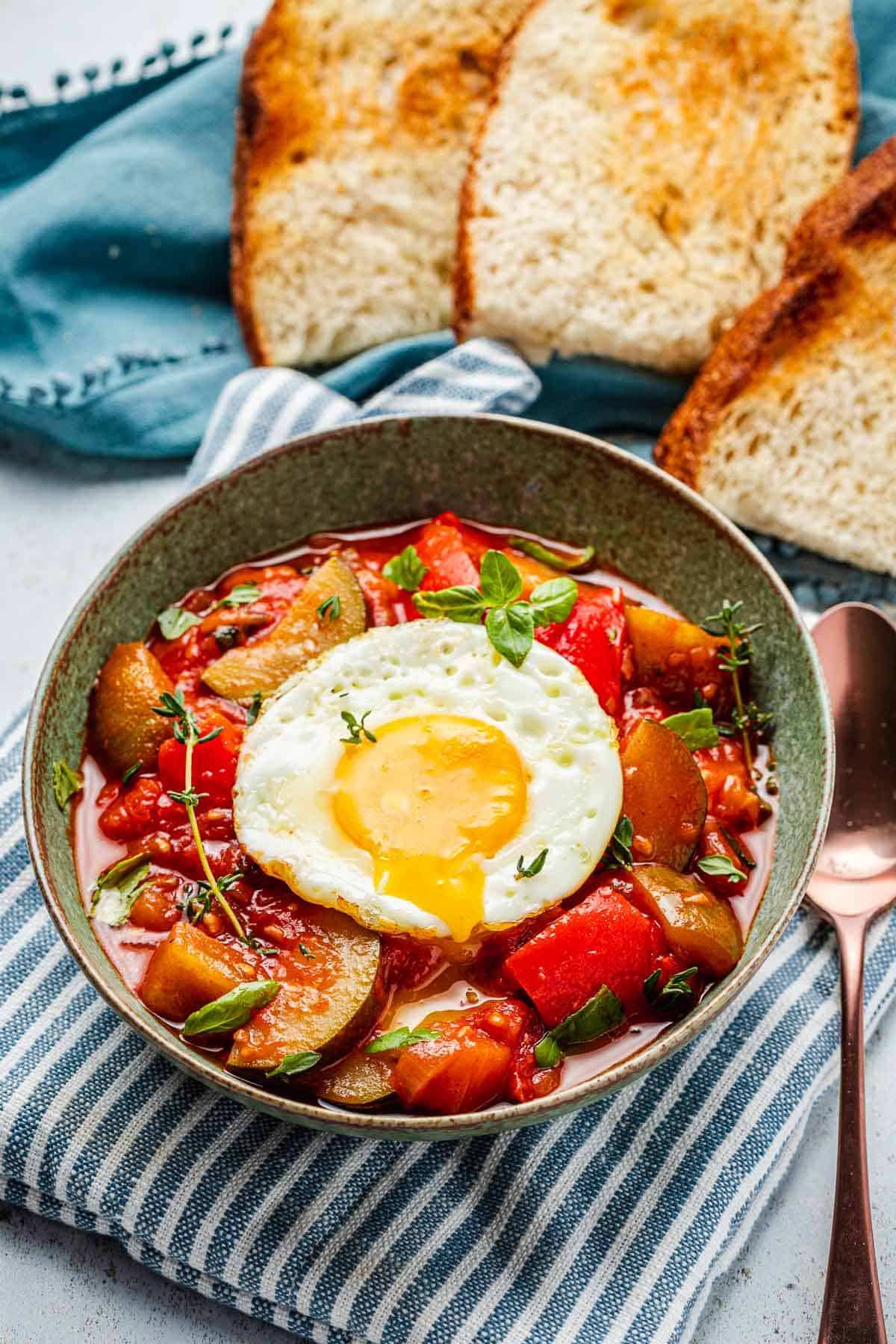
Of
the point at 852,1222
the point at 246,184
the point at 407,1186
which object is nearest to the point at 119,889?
the point at 407,1186

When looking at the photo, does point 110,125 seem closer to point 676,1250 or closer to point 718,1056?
point 718,1056

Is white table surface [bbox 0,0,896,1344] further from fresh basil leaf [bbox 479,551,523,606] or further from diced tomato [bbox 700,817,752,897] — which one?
fresh basil leaf [bbox 479,551,523,606]

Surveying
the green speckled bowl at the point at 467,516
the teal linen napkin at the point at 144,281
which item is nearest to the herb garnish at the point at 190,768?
the green speckled bowl at the point at 467,516

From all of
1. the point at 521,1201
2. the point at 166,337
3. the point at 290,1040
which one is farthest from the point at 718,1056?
the point at 166,337

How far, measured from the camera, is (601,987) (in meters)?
2.78

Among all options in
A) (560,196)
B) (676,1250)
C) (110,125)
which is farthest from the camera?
(110,125)

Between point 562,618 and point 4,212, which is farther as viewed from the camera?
point 4,212

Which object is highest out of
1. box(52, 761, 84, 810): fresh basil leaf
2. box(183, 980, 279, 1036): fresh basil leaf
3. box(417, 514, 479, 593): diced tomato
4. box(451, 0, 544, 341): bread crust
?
box(451, 0, 544, 341): bread crust

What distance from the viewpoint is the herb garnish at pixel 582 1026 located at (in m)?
2.74

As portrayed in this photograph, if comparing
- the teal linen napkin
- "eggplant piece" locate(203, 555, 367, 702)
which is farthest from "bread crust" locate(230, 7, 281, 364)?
"eggplant piece" locate(203, 555, 367, 702)

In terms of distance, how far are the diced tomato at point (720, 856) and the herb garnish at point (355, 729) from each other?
33.5 inches

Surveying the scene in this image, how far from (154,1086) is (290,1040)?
1.97 feet

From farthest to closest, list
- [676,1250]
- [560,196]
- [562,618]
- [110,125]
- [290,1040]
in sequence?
[110,125]
[560,196]
[562,618]
[676,1250]
[290,1040]

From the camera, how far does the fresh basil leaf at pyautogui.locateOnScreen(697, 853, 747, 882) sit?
304cm
